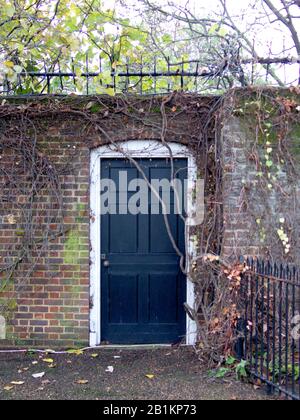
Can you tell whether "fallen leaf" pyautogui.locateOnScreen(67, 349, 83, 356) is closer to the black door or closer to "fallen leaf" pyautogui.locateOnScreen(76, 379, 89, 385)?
the black door

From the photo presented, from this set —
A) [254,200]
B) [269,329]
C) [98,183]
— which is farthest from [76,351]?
[254,200]

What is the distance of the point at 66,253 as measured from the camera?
5.81 meters

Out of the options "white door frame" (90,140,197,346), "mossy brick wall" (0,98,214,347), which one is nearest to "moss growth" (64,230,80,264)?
"mossy brick wall" (0,98,214,347)

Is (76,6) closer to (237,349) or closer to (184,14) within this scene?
(184,14)

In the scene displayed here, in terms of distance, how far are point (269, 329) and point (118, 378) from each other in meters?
1.58

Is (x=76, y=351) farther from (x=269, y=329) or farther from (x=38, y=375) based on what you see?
(x=269, y=329)

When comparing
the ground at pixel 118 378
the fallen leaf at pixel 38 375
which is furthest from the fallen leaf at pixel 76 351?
the fallen leaf at pixel 38 375

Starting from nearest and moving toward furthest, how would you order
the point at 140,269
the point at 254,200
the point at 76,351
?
the point at 254,200, the point at 76,351, the point at 140,269

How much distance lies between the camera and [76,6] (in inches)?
289

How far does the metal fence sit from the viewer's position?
421 cm

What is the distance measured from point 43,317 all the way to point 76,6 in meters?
4.63

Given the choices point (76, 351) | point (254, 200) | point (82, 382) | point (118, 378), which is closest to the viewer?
point (82, 382)

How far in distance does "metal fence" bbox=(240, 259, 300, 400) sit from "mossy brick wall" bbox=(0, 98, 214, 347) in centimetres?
193
